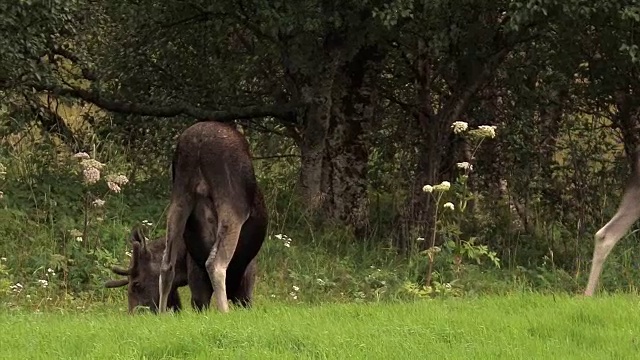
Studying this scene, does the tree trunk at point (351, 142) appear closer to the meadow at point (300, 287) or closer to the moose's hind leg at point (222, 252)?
the meadow at point (300, 287)

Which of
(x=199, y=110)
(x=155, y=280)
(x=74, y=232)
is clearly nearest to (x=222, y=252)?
(x=155, y=280)

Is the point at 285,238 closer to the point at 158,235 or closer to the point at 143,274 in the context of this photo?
the point at 158,235

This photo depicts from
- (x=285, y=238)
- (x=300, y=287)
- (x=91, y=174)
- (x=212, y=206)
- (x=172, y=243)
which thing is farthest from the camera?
(x=285, y=238)

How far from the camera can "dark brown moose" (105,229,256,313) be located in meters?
10.8

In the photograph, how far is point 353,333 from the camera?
871 cm

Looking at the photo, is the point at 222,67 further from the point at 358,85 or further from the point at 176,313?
the point at 176,313

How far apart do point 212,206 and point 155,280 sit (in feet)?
4.23

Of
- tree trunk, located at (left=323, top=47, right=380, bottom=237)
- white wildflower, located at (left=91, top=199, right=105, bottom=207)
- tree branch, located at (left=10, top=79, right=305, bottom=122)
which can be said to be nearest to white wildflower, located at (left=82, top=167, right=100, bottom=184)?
white wildflower, located at (left=91, top=199, right=105, bottom=207)

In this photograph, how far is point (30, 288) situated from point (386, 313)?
510cm

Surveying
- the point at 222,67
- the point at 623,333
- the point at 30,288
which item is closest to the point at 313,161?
the point at 222,67

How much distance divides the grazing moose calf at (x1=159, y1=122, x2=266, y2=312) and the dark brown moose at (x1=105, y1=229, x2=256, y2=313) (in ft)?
0.54

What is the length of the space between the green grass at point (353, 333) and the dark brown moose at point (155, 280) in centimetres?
74

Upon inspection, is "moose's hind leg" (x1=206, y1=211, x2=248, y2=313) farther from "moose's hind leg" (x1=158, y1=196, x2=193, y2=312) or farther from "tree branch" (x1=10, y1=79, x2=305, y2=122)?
"tree branch" (x1=10, y1=79, x2=305, y2=122)

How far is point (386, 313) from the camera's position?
9.72m
